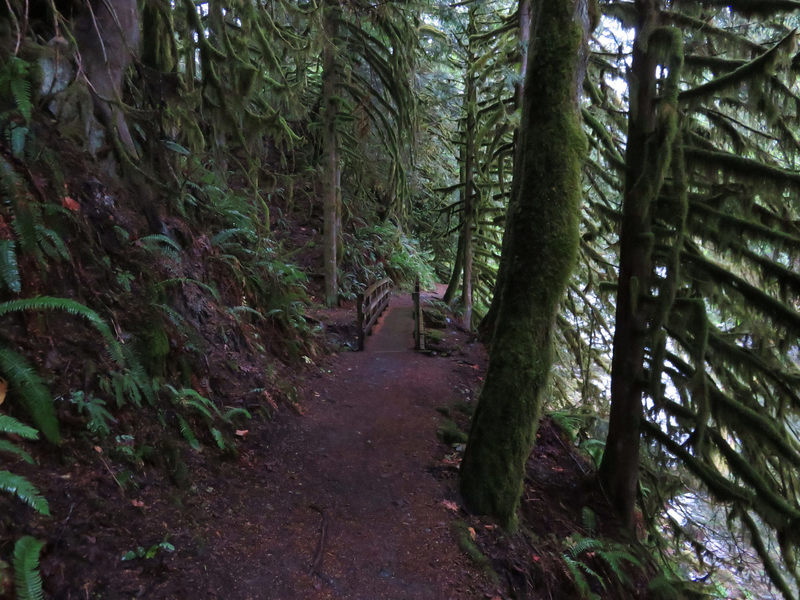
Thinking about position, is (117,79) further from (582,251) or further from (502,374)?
(582,251)

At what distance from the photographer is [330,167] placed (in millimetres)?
12266

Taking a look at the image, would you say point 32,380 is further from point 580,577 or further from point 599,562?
point 599,562

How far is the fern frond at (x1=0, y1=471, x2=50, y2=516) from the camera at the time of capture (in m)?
2.49

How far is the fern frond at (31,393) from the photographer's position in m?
2.94

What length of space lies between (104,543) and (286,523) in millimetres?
1551

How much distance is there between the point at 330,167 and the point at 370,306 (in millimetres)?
3900

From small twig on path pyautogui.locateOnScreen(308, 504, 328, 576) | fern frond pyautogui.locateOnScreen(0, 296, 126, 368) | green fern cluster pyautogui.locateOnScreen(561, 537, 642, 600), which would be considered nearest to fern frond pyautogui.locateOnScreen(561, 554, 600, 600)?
green fern cluster pyautogui.locateOnScreen(561, 537, 642, 600)

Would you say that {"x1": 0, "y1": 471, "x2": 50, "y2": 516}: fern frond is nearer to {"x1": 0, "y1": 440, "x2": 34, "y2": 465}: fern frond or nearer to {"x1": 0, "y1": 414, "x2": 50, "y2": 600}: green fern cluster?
{"x1": 0, "y1": 414, "x2": 50, "y2": 600}: green fern cluster

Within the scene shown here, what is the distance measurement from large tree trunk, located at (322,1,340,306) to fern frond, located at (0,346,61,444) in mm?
9725

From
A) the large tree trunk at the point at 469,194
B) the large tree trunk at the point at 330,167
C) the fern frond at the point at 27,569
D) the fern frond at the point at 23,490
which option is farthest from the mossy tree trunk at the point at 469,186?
the fern frond at the point at 27,569

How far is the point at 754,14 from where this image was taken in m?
4.55

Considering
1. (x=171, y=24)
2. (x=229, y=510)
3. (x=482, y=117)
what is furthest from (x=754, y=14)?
(x=482, y=117)

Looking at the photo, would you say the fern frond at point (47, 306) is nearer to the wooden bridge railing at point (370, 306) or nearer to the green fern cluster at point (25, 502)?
the green fern cluster at point (25, 502)

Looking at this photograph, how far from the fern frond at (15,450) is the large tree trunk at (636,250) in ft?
17.5
